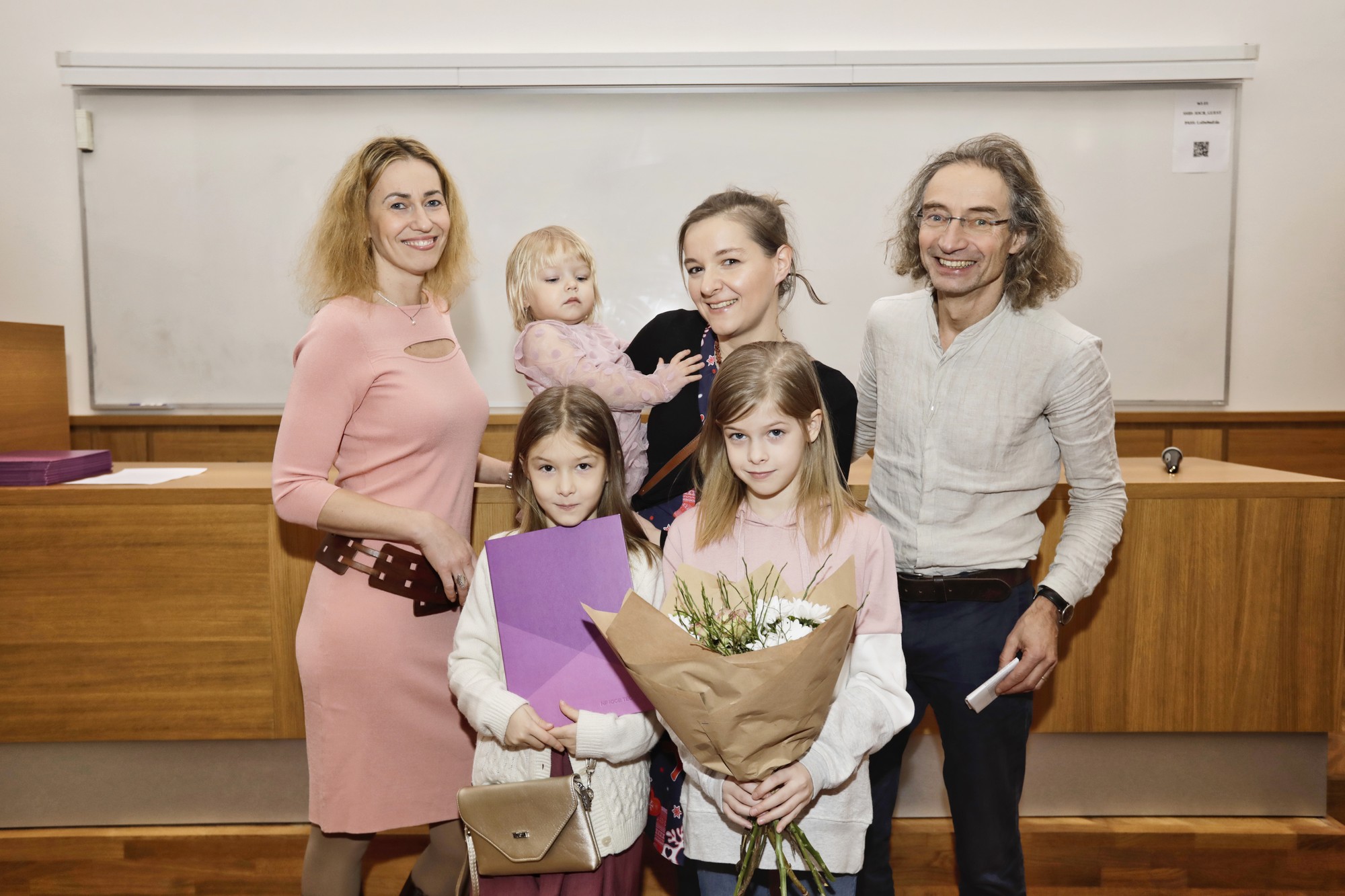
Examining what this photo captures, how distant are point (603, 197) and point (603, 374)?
1920 mm

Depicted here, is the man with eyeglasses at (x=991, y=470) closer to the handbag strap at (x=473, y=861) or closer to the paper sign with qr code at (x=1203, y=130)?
the handbag strap at (x=473, y=861)

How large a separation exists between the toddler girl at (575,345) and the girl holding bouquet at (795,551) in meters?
0.20

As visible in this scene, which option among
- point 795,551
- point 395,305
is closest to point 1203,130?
point 795,551

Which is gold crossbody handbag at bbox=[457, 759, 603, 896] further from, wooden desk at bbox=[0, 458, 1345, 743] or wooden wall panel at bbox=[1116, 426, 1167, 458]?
wooden wall panel at bbox=[1116, 426, 1167, 458]

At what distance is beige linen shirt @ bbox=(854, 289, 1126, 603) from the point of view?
4.92 feet

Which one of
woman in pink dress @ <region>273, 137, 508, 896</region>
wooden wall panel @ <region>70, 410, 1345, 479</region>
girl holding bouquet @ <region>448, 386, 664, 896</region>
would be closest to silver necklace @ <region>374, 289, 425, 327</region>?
woman in pink dress @ <region>273, 137, 508, 896</region>

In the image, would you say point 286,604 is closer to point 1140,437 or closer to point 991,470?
point 991,470

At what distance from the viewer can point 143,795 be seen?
221 centimetres

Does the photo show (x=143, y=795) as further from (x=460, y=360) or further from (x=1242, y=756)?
(x=1242, y=756)

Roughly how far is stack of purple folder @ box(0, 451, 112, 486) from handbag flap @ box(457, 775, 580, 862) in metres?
1.50

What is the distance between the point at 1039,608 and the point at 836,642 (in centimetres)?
61

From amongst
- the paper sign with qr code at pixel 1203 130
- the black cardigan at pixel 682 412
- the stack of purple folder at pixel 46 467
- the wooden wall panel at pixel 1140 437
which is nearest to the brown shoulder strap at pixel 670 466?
the black cardigan at pixel 682 412

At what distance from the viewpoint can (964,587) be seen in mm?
1533

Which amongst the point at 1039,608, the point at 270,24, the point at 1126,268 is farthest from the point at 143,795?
the point at 1126,268
